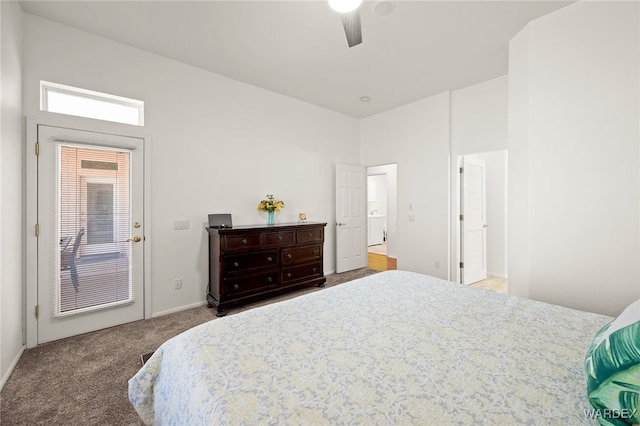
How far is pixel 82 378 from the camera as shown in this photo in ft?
6.57

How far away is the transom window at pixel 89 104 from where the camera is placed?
2.63 m

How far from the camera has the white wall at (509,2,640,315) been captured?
2.11m

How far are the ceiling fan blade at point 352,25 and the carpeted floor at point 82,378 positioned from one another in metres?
2.81

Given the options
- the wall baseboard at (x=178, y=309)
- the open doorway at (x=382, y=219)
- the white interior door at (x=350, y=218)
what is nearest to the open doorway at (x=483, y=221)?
the open doorway at (x=382, y=219)

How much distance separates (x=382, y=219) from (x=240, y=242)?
6.22 m

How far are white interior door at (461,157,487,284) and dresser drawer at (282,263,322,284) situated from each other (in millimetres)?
2237

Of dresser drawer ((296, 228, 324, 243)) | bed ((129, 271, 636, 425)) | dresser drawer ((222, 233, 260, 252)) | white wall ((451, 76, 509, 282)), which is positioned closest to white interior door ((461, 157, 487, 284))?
white wall ((451, 76, 509, 282))

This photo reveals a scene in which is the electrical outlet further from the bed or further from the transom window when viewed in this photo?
the bed

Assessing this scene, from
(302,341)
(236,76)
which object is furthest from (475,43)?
(302,341)

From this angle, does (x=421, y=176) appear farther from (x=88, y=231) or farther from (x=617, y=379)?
(x=88, y=231)

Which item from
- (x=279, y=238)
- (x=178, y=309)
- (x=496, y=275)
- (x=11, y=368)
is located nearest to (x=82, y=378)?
(x=11, y=368)

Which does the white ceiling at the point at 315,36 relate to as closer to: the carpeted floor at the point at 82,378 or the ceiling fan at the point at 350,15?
the ceiling fan at the point at 350,15

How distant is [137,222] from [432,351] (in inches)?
123

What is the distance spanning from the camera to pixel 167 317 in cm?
309
